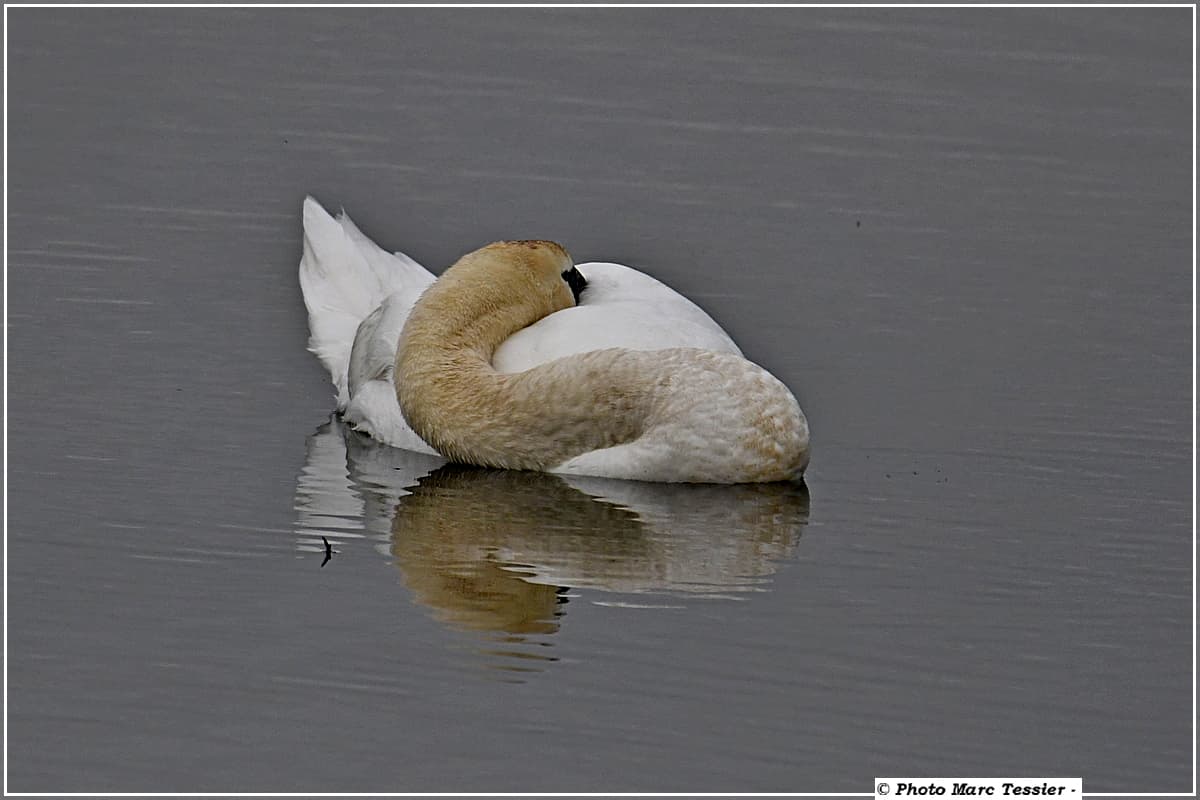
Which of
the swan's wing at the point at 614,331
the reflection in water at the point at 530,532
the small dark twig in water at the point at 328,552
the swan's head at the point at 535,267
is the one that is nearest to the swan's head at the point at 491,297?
the swan's head at the point at 535,267

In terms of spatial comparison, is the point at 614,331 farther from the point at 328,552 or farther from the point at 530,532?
the point at 328,552

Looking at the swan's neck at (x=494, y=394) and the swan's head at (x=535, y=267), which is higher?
the swan's head at (x=535, y=267)

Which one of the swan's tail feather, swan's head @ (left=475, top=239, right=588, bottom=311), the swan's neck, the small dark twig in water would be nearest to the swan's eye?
swan's head @ (left=475, top=239, right=588, bottom=311)

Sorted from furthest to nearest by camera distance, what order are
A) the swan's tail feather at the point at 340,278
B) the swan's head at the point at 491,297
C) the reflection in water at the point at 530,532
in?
the swan's tail feather at the point at 340,278 < the swan's head at the point at 491,297 < the reflection in water at the point at 530,532

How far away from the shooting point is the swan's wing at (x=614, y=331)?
1148 cm

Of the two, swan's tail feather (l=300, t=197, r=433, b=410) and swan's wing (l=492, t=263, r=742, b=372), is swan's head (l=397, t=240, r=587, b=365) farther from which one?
swan's tail feather (l=300, t=197, r=433, b=410)

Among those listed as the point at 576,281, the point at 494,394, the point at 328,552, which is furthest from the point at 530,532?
the point at 576,281

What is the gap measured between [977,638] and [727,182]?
25.3 ft

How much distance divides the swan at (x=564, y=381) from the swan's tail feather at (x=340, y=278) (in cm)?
53

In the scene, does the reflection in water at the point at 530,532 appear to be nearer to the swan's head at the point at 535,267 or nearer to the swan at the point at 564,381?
the swan at the point at 564,381

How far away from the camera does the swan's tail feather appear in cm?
1318

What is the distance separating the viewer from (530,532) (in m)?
10.4

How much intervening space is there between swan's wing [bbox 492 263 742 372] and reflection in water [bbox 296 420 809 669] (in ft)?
1.94

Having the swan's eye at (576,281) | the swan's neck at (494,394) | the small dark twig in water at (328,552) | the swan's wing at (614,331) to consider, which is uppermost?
the swan's eye at (576,281)
